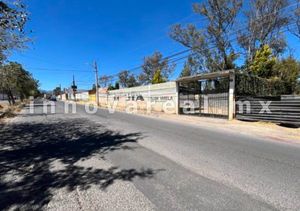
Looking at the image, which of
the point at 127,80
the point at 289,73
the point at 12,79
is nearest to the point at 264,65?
the point at 289,73

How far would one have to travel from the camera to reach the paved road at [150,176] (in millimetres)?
3512

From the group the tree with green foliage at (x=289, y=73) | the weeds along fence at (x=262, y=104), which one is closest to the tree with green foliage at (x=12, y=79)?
the weeds along fence at (x=262, y=104)

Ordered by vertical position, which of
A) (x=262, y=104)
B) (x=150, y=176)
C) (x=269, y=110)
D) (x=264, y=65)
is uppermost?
(x=264, y=65)

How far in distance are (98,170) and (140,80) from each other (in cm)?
6092

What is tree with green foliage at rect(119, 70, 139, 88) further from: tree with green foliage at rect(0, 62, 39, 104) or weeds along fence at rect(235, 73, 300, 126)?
weeds along fence at rect(235, 73, 300, 126)

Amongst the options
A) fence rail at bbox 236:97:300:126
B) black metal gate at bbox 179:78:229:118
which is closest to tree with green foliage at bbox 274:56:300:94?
black metal gate at bbox 179:78:229:118

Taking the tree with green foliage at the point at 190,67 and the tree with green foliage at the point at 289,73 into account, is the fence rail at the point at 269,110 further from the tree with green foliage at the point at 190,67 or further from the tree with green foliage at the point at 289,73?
the tree with green foliage at the point at 190,67

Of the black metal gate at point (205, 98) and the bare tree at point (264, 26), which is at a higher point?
the bare tree at point (264, 26)

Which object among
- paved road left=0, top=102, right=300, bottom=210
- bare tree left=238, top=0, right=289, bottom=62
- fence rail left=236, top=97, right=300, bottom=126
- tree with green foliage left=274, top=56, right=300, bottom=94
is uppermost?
bare tree left=238, top=0, right=289, bottom=62

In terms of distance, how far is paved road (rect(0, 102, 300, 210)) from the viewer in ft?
11.5

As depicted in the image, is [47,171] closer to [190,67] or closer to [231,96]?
[231,96]

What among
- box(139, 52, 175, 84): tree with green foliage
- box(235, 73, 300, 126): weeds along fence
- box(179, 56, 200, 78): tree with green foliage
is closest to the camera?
box(235, 73, 300, 126): weeds along fence

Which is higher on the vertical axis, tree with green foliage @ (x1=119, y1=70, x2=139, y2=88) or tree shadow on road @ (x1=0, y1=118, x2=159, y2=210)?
tree with green foliage @ (x1=119, y1=70, x2=139, y2=88)

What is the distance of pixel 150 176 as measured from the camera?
463 cm
